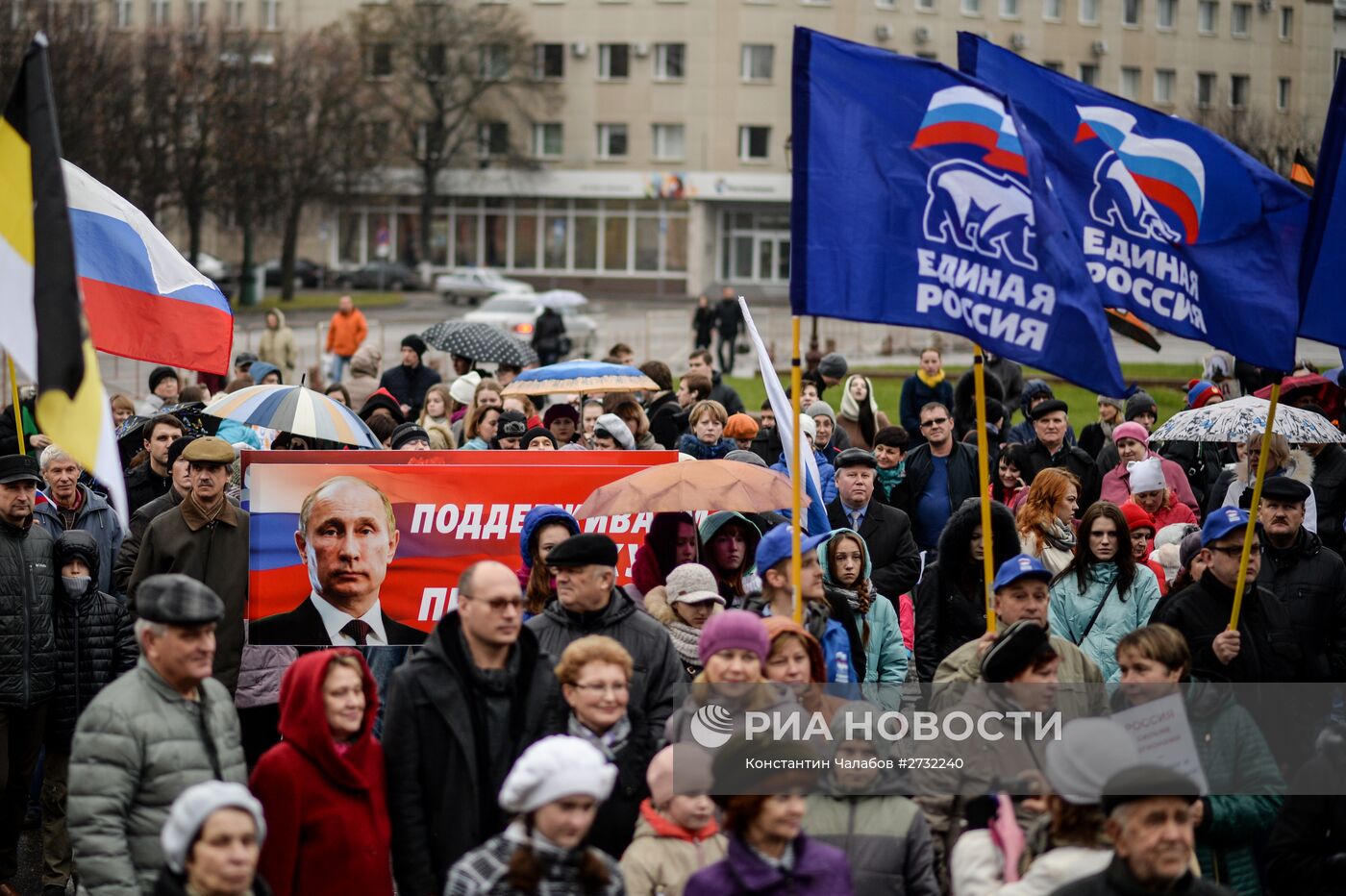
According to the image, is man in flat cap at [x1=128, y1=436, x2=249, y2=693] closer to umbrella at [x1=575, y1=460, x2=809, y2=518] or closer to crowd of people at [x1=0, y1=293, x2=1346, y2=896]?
crowd of people at [x1=0, y1=293, x2=1346, y2=896]

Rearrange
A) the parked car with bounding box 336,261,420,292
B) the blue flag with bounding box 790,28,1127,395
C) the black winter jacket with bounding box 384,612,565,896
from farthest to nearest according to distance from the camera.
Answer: the parked car with bounding box 336,261,420,292 → the blue flag with bounding box 790,28,1127,395 → the black winter jacket with bounding box 384,612,565,896

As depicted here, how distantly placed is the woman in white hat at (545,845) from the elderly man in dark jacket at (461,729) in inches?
38.6

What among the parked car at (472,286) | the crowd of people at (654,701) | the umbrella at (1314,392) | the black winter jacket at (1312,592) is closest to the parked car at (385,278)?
the parked car at (472,286)

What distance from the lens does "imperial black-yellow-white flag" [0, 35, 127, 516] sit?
5840mm

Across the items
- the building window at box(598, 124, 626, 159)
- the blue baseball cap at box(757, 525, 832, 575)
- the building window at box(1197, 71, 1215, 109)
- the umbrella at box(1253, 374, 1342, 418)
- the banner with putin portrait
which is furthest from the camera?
the building window at box(1197, 71, 1215, 109)

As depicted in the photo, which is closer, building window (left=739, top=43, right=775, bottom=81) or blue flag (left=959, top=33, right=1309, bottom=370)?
blue flag (left=959, top=33, right=1309, bottom=370)

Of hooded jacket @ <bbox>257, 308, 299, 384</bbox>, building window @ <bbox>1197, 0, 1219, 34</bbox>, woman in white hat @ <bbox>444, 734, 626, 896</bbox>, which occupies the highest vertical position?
building window @ <bbox>1197, 0, 1219, 34</bbox>

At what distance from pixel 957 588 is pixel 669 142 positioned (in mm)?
66119

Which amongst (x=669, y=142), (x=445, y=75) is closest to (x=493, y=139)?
(x=445, y=75)

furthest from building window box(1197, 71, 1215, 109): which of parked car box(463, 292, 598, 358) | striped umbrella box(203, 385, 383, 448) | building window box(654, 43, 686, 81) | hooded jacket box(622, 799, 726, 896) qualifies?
hooded jacket box(622, 799, 726, 896)

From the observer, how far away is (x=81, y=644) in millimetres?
8461

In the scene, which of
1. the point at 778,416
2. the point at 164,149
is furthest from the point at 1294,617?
the point at 164,149

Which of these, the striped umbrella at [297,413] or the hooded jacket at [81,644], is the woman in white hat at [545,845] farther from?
the striped umbrella at [297,413]

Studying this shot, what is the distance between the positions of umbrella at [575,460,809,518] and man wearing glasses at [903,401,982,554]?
330 centimetres
